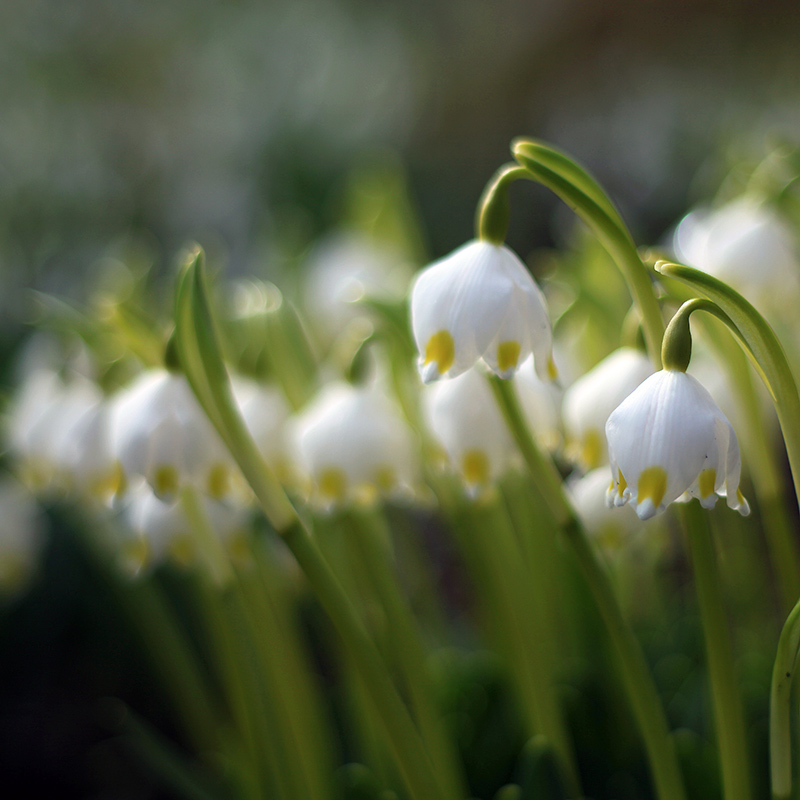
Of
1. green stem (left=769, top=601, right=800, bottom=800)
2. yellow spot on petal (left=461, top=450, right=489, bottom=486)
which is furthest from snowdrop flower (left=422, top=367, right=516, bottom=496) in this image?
green stem (left=769, top=601, right=800, bottom=800)

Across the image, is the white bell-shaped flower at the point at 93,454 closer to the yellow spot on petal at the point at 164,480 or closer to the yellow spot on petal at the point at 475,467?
the yellow spot on petal at the point at 164,480

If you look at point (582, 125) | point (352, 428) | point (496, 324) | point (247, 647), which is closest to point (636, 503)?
point (496, 324)

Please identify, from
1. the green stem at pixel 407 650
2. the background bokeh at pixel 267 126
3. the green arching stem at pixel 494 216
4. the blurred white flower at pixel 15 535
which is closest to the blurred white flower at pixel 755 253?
the green arching stem at pixel 494 216

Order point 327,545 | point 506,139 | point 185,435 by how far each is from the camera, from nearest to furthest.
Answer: point 185,435, point 327,545, point 506,139

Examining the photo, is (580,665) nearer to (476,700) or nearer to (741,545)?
(476,700)

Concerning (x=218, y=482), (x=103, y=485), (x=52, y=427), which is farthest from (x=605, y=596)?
(x=52, y=427)

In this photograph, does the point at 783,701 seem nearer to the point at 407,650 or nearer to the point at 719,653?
the point at 719,653

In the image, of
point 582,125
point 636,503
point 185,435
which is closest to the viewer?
point 636,503
